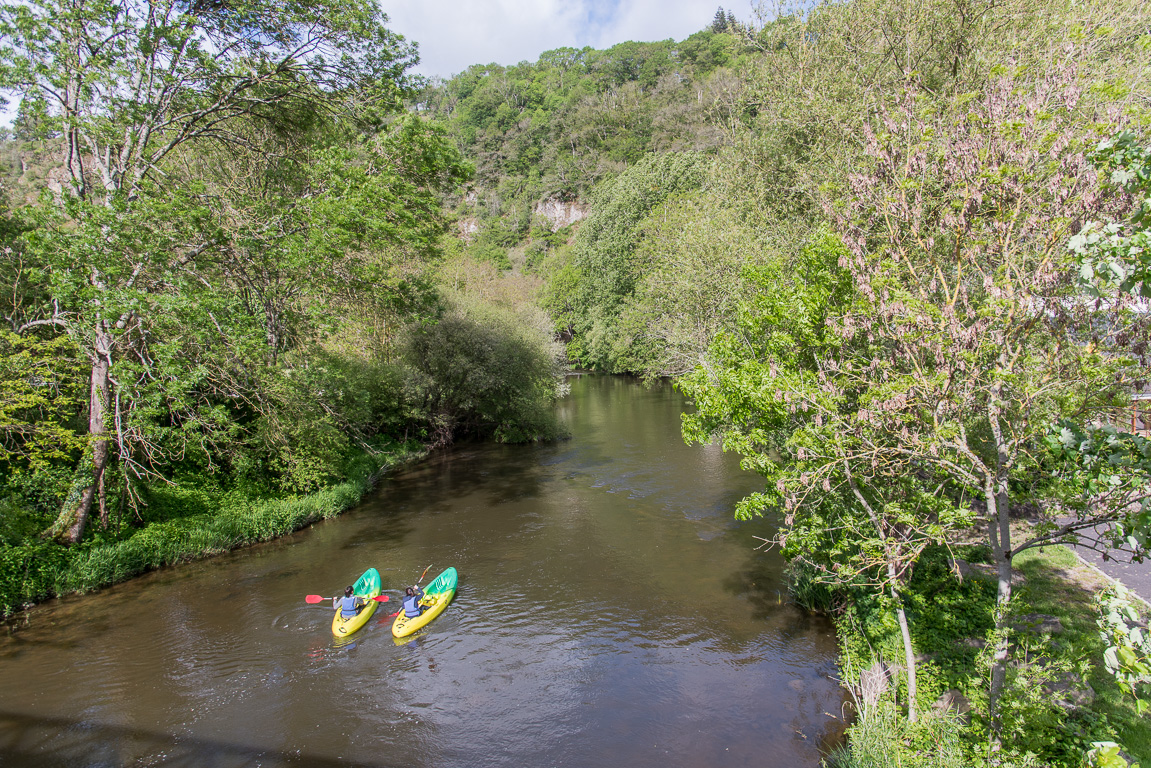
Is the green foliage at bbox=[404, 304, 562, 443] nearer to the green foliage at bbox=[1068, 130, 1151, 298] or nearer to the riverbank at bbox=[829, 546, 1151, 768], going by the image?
the riverbank at bbox=[829, 546, 1151, 768]

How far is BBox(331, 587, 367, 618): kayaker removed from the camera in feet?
40.2

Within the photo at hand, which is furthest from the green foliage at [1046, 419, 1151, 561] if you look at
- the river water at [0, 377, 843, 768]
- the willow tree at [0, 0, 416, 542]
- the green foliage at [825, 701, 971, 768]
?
the willow tree at [0, 0, 416, 542]

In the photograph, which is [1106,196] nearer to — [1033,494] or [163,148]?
[1033,494]

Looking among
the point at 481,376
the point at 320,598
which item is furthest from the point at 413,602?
the point at 481,376

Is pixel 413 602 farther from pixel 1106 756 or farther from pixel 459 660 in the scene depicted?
pixel 1106 756

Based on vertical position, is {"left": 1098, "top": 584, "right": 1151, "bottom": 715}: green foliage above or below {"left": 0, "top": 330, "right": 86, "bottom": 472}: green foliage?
below

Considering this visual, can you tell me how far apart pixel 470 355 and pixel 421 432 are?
4.64 m

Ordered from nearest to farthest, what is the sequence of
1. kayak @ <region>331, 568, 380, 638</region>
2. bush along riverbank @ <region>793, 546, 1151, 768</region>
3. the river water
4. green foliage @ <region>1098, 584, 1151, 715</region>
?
green foliage @ <region>1098, 584, 1151, 715</region> < bush along riverbank @ <region>793, 546, 1151, 768</region> < the river water < kayak @ <region>331, 568, 380, 638</region>

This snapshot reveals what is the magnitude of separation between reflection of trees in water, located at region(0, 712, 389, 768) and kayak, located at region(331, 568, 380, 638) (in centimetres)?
314

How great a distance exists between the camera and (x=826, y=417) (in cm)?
802

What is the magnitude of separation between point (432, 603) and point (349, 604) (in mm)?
1697

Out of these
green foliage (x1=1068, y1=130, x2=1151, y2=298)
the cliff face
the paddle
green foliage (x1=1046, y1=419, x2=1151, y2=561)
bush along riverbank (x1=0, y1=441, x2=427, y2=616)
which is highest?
the cliff face

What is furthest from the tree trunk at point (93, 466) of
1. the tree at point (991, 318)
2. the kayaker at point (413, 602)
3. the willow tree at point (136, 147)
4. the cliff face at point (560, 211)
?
the cliff face at point (560, 211)

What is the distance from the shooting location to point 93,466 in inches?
542
